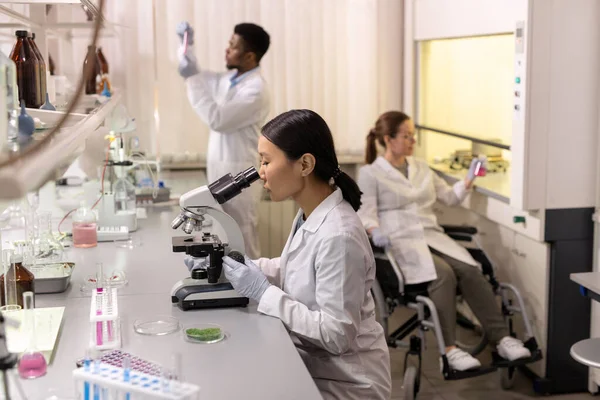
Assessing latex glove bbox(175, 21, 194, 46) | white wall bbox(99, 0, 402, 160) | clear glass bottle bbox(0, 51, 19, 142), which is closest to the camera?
clear glass bottle bbox(0, 51, 19, 142)

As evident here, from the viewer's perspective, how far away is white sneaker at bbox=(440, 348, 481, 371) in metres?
3.41

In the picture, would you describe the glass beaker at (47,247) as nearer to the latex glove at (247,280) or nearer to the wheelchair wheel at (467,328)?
the latex glove at (247,280)

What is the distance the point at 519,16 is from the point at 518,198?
75cm

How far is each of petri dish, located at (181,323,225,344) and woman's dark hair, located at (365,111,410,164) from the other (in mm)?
2082

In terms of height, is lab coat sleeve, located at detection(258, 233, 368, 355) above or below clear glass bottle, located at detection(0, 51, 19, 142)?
below

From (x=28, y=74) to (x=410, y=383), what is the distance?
1975 millimetres

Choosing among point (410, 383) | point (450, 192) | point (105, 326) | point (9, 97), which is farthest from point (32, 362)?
point (450, 192)

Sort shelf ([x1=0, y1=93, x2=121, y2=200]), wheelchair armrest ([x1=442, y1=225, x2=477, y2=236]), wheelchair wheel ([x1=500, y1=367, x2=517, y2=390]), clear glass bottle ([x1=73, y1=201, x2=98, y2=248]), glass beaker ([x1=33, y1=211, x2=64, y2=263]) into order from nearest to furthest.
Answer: shelf ([x1=0, y1=93, x2=121, y2=200])
glass beaker ([x1=33, y1=211, x2=64, y2=263])
clear glass bottle ([x1=73, y1=201, x2=98, y2=248])
wheelchair wheel ([x1=500, y1=367, x2=517, y2=390])
wheelchair armrest ([x1=442, y1=225, x2=477, y2=236])

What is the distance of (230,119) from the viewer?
4.21 m

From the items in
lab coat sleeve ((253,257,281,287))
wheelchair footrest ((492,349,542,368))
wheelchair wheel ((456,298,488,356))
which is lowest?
wheelchair wheel ((456,298,488,356))

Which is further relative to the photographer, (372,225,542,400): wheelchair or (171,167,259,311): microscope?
(372,225,542,400): wheelchair

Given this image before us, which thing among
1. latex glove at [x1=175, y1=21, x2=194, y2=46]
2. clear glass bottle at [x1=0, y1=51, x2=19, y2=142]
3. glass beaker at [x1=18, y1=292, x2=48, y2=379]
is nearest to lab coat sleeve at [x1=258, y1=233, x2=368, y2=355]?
glass beaker at [x1=18, y1=292, x2=48, y2=379]

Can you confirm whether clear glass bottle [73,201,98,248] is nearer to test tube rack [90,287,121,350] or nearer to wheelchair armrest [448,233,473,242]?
test tube rack [90,287,121,350]

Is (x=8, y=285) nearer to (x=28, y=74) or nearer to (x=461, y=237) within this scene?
(x=28, y=74)
